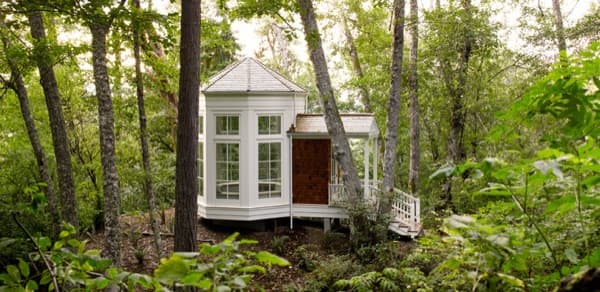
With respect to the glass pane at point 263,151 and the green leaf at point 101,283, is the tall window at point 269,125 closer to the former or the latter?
the glass pane at point 263,151

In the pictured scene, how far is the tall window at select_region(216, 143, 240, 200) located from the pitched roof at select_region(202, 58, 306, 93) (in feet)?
4.35

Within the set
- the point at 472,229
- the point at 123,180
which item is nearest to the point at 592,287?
the point at 472,229

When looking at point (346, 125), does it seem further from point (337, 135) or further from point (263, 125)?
point (263, 125)

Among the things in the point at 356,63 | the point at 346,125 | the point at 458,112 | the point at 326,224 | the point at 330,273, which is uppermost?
the point at 356,63

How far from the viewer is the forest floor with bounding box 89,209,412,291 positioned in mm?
9203

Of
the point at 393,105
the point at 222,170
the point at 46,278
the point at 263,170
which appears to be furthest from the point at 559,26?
the point at 46,278

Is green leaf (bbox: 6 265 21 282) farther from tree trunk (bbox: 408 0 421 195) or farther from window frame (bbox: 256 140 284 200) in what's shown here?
tree trunk (bbox: 408 0 421 195)

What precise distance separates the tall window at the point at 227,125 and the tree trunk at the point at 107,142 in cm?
403

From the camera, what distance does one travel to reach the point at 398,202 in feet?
35.8

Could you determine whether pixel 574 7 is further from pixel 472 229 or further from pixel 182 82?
pixel 472 229

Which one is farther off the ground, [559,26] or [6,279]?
[559,26]

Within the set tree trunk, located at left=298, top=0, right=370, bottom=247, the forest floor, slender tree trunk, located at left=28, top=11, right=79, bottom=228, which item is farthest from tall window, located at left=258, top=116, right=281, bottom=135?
slender tree trunk, located at left=28, top=11, right=79, bottom=228

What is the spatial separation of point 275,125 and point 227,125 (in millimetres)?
1131

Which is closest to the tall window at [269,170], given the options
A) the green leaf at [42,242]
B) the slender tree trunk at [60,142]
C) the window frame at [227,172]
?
the window frame at [227,172]
